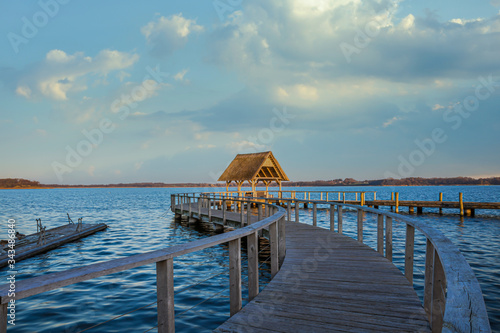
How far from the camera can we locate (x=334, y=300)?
3854 millimetres

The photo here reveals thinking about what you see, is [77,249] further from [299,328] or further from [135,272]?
[299,328]

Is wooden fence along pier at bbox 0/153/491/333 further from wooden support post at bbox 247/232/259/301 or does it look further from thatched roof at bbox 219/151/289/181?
thatched roof at bbox 219/151/289/181

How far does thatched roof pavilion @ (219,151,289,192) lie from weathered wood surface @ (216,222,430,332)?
2269 centimetres

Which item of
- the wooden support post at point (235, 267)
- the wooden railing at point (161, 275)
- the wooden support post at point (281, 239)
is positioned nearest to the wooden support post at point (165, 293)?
the wooden railing at point (161, 275)

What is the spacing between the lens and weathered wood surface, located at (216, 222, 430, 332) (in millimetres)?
3125

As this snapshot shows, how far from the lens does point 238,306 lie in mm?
3438

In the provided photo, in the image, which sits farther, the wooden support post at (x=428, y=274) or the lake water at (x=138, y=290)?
the lake water at (x=138, y=290)

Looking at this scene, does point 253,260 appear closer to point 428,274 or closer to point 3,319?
point 428,274

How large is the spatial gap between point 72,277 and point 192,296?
698 cm

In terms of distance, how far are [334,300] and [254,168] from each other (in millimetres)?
25119

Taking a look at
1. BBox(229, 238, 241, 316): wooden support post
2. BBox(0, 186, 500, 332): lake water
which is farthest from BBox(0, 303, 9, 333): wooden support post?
BBox(229, 238, 241, 316): wooden support post

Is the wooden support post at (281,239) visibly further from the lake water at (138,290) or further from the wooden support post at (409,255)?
the wooden support post at (409,255)

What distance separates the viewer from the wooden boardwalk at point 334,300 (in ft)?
10.3

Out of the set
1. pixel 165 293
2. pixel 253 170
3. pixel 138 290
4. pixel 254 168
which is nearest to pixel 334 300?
pixel 165 293
